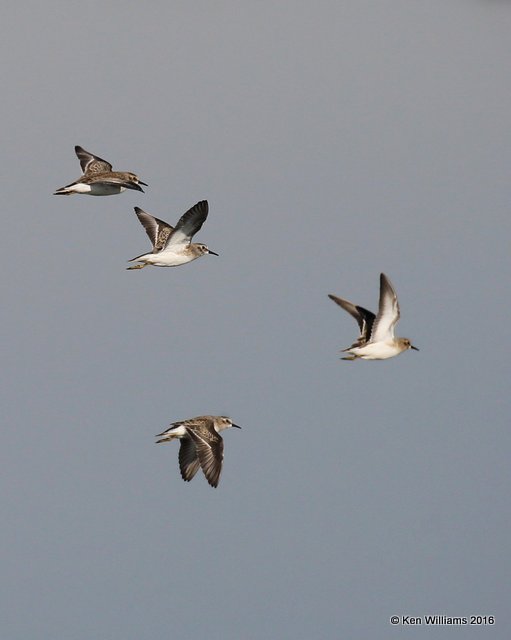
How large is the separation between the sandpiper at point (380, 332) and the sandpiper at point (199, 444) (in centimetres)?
318

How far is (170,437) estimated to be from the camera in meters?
28.2

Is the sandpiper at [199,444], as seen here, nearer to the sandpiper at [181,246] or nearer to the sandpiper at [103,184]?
the sandpiper at [181,246]

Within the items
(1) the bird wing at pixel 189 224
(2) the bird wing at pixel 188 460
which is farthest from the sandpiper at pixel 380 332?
(2) the bird wing at pixel 188 460

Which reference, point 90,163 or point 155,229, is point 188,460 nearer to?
point 155,229

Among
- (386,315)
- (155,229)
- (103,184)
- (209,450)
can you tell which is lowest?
(209,450)

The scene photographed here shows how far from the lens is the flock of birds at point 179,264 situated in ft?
85.4

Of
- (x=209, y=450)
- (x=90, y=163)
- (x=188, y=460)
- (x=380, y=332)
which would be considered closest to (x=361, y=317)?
(x=380, y=332)

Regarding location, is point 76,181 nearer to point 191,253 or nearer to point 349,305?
point 191,253

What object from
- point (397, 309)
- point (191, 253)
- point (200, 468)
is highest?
point (191, 253)

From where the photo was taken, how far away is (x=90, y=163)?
3212cm

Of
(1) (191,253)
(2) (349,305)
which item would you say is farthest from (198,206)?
(2) (349,305)

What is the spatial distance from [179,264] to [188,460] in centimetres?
384

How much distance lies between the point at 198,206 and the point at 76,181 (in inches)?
108

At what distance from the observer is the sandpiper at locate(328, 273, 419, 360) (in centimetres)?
2559
